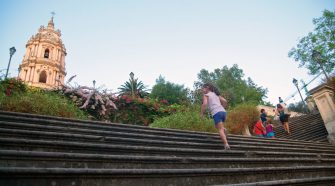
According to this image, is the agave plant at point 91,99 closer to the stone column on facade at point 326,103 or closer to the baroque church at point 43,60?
the stone column on facade at point 326,103

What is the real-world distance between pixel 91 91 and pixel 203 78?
36.0 meters

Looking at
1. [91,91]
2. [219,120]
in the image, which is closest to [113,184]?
[219,120]

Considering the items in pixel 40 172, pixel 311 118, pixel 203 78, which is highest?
pixel 203 78

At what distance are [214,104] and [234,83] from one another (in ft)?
125

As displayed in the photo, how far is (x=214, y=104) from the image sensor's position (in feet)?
16.0

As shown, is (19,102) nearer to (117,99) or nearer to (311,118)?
(117,99)

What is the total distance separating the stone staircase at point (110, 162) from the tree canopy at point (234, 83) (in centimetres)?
3140

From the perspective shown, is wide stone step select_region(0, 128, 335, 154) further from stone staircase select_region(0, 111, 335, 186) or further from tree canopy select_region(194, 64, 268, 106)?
tree canopy select_region(194, 64, 268, 106)

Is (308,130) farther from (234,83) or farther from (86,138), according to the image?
(234,83)

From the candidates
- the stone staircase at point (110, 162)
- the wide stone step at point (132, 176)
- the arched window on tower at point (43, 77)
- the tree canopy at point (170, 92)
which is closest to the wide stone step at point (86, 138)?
the stone staircase at point (110, 162)

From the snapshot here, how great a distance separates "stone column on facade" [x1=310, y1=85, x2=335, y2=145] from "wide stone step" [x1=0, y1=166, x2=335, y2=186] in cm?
752

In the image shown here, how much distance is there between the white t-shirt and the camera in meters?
4.83

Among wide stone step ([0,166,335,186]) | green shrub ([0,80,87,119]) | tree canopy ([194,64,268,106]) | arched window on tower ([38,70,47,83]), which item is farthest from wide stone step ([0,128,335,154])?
arched window on tower ([38,70,47,83])

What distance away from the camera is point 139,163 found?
2793 mm
